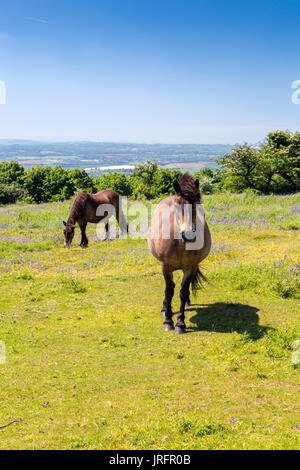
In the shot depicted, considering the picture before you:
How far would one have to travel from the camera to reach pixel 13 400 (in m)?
5.36

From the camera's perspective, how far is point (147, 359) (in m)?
6.80

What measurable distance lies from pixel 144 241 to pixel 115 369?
13658mm

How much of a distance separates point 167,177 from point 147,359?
6420 cm

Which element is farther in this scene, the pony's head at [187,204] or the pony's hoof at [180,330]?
the pony's hoof at [180,330]

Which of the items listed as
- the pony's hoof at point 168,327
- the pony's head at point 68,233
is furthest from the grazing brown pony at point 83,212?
the pony's hoof at point 168,327

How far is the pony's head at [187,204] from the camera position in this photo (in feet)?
22.9

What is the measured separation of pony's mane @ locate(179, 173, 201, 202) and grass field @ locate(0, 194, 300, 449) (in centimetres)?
311

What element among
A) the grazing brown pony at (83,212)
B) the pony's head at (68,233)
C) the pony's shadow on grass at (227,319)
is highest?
the grazing brown pony at (83,212)

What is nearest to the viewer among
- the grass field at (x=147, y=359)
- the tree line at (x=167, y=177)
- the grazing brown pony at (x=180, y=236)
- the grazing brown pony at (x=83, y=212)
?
the grass field at (x=147, y=359)

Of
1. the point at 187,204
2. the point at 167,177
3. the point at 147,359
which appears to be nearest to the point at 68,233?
the point at 187,204

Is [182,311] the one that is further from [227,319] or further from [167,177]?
[167,177]

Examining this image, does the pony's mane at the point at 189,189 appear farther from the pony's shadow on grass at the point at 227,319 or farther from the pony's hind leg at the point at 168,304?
the pony's shadow on grass at the point at 227,319

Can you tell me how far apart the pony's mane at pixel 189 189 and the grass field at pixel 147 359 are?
311 centimetres

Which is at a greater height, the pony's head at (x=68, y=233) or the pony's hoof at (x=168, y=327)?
the pony's head at (x=68, y=233)
